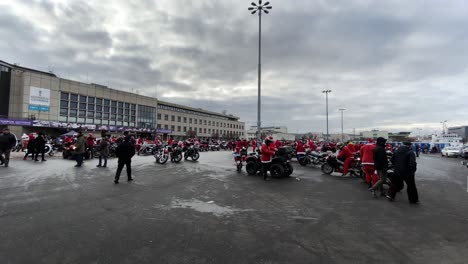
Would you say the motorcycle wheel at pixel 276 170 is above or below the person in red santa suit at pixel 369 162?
below

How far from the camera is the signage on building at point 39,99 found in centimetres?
4708

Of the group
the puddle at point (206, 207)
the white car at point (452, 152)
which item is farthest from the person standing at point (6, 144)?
the white car at point (452, 152)

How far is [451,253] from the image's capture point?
3.55m

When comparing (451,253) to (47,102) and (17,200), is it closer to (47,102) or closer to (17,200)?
(17,200)

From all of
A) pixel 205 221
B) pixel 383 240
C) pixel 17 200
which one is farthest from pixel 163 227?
pixel 17 200

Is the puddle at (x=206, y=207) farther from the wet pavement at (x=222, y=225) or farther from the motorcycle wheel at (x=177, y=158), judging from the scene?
the motorcycle wheel at (x=177, y=158)

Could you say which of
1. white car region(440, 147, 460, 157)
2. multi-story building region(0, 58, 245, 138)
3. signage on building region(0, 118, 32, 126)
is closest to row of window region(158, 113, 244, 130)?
multi-story building region(0, 58, 245, 138)

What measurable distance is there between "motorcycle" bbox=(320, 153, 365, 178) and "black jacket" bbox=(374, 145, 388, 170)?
149 inches

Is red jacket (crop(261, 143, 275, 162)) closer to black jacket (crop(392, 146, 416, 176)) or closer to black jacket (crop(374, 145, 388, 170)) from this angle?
black jacket (crop(374, 145, 388, 170))

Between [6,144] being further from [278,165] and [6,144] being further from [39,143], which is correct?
[278,165]

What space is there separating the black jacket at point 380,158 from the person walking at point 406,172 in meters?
0.33

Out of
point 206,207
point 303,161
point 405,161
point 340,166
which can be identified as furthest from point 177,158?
point 405,161

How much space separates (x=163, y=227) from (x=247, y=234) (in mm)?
1538

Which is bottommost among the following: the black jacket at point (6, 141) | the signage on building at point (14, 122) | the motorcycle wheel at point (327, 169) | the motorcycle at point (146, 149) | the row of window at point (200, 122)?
the motorcycle wheel at point (327, 169)
